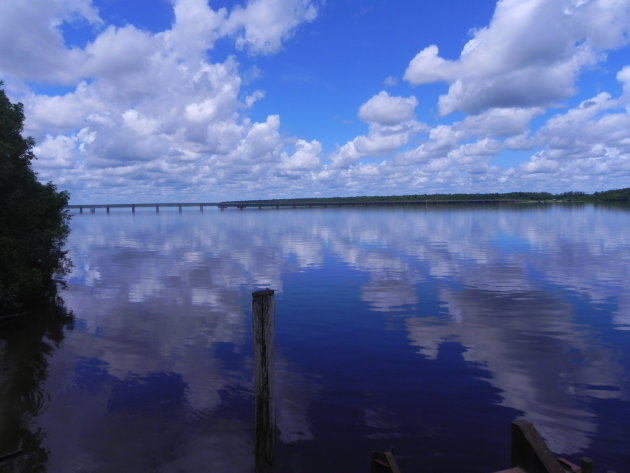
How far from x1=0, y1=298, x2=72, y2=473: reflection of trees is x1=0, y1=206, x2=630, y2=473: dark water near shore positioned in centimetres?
23

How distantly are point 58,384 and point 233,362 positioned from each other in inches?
232

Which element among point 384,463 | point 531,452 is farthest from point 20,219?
point 531,452

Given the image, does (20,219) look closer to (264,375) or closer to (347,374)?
(347,374)

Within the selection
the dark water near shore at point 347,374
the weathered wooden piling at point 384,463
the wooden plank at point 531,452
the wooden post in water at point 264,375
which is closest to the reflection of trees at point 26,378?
the dark water near shore at point 347,374

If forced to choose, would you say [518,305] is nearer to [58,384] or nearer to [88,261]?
[58,384]

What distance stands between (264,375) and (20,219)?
23.5m

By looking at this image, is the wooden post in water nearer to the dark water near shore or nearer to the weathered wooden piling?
the dark water near shore

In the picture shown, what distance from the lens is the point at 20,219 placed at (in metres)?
26.8

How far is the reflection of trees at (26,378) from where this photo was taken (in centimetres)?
1134

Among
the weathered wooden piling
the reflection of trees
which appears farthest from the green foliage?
the weathered wooden piling

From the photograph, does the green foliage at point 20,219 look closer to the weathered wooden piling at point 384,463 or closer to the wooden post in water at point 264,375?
the wooden post in water at point 264,375

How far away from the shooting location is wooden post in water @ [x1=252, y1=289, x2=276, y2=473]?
9914mm

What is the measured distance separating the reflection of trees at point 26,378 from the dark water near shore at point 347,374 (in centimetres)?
23

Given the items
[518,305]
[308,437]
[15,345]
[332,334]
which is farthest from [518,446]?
[15,345]
